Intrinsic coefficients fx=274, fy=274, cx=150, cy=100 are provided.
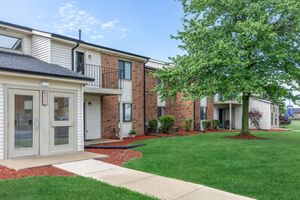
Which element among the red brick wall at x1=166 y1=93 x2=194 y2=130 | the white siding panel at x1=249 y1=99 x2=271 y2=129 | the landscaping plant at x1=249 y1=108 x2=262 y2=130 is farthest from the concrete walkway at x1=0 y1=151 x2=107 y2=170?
the white siding panel at x1=249 y1=99 x2=271 y2=129

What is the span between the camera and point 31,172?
7492 millimetres

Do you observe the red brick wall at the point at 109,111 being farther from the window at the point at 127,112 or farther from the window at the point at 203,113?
the window at the point at 203,113

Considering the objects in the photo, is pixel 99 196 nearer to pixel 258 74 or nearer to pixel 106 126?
pixel 106 126

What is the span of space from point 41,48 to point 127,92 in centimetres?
640

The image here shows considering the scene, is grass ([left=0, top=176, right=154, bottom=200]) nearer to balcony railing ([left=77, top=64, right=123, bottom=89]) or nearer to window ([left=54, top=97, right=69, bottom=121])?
window ([left=54, top=97, right=69, bottom=121])

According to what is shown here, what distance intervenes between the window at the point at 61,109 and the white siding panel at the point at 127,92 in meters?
7.45

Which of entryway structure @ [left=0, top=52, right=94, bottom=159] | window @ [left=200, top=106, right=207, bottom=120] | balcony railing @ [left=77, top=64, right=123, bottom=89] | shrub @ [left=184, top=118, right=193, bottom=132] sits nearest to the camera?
entryway structure @ [left=0, top=52, right=94, bottom=159]

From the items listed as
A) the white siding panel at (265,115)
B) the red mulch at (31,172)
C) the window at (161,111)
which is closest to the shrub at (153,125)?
the window at (161,111)

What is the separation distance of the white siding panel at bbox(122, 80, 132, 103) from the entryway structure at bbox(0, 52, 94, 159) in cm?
699

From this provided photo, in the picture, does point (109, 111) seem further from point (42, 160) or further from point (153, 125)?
point (42, 160)

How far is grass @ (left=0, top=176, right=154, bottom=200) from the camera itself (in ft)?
17.5

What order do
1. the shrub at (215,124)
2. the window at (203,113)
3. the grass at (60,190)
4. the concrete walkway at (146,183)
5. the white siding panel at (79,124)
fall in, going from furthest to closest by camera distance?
1. the shrub at (215,124)
2. the window at (203,113)
3. the white siding panel at (79,124)
4. the concrete walkway at (146,183)
5. the grass at (60,190)

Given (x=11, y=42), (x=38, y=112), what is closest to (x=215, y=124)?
(x=11, y=42)

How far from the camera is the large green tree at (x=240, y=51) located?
14.8m
